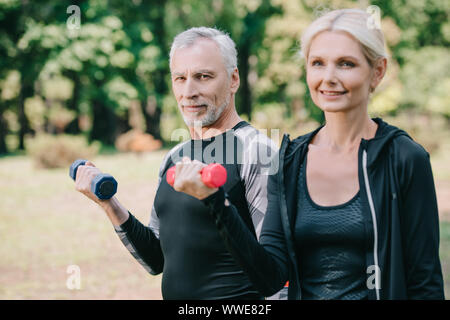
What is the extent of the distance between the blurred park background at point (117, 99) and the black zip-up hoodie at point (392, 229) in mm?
703

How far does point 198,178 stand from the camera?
5.80 ft

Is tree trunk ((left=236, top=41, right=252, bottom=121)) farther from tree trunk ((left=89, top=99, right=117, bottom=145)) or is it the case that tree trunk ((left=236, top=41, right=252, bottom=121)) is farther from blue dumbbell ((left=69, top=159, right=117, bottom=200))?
blue dumbbell ((left=69, top=159, right=117, bottom=200))

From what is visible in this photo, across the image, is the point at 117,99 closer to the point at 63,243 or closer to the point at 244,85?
the point at 244,85

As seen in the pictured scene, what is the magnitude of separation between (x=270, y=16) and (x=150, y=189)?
21.5 m

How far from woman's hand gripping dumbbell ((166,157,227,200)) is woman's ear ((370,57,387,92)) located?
2.52 ft

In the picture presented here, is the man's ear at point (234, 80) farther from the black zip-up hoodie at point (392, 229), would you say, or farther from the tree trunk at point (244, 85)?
the tree trunk at point (244, 85)

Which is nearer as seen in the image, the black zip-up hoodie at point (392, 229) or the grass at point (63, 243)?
the black zip-up hoodie at point (392, 229)

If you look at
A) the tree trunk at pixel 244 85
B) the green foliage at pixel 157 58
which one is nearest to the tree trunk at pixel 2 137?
the green foliage at pixel 157 58

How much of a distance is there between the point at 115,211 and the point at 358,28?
1.45 metres

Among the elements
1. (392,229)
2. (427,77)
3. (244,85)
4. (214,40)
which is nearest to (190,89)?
(214,40)

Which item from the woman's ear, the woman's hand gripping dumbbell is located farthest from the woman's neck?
the woman's hand gripping dumbbell

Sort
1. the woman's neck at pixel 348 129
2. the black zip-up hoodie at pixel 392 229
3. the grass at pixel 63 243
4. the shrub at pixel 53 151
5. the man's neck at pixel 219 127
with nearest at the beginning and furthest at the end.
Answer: the black zip-up hoodie at pixel 392 229, the woman's neck at pixel 348 129, the man's neck at pixel 219 127, the grass at pixel 63 243, the shrub at pixel 53 151

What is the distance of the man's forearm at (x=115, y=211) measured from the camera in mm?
2602

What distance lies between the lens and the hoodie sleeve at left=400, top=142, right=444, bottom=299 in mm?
1895
